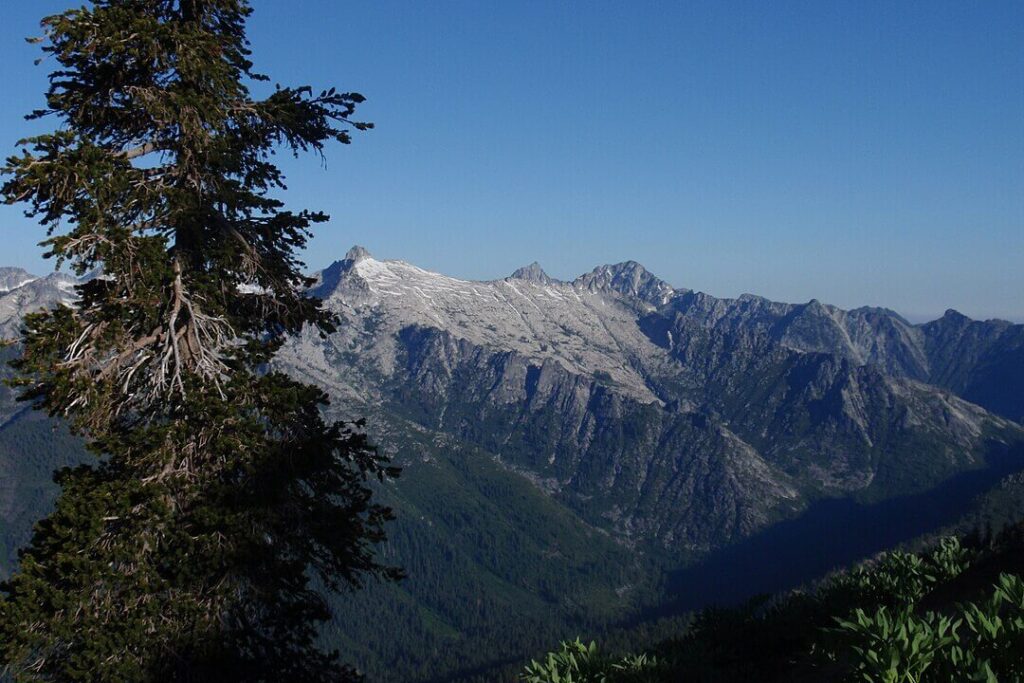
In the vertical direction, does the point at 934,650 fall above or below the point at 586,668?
above

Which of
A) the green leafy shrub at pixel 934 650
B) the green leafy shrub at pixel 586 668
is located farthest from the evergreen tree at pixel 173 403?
the green leafy shrub at pixel 934 650

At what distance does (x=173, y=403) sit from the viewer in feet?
53.4

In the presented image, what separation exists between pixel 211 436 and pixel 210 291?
12.2 ft

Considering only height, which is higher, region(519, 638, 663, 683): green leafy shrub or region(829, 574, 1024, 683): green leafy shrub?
region(829, 574, 1024, 683): green leafy shrub

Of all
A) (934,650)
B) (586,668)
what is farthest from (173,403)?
(934,650)

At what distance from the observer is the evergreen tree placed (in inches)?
559

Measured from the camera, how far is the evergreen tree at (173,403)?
46.5ft

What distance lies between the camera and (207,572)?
15086mm

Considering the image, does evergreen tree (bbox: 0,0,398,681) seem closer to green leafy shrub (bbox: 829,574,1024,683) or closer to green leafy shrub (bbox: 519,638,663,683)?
green leafy shrub (bbox: 519,638,663,683)

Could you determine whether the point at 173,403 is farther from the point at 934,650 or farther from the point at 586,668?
the point at 934,650

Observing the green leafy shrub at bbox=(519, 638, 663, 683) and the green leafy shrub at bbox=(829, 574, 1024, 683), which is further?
the green leafy shrub at bbox=(519, 638, 663, 683)

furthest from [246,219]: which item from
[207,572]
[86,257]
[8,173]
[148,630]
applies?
[148,630]

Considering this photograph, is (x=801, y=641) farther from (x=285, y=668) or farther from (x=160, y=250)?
(x=160, y=250)

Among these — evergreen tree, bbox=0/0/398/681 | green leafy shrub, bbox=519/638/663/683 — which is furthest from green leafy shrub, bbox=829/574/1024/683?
evergreen tree, bbox=0/0/398/681
